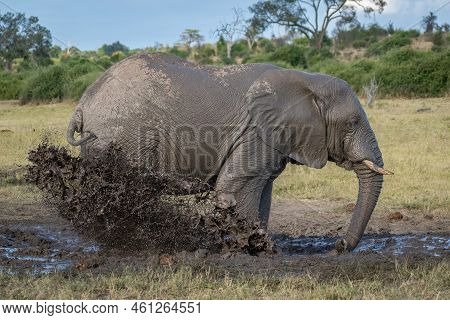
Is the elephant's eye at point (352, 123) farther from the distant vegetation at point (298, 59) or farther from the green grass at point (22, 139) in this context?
the distant vegetation at point (298, 59)

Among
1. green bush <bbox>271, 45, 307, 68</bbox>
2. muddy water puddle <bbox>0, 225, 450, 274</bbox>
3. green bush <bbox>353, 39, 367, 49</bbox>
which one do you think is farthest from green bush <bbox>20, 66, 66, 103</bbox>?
green bush <bbox>353, 39, 367, 49</bbox>

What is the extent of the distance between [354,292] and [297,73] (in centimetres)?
269

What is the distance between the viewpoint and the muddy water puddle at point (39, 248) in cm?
631

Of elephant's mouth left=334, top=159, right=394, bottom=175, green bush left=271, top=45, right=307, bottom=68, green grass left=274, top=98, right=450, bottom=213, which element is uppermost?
green bush left=271, top=45, right=307, bottom=68

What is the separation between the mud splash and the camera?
7426 millimetres

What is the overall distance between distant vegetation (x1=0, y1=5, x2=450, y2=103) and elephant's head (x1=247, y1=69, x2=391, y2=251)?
21.9 metres

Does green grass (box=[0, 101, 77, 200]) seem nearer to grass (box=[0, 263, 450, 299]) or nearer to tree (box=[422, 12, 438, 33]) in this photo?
grass (box=[0, 263, 450, 299])

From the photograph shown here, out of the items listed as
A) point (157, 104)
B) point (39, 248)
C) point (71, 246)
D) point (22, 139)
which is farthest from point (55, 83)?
point (157, 104)

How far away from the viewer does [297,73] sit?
285 inches

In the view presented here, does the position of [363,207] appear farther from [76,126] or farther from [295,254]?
[76,126]

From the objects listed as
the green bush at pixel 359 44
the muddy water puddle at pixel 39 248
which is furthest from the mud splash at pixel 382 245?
the green bush at pixel 359 44

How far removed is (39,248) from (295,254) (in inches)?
100.0

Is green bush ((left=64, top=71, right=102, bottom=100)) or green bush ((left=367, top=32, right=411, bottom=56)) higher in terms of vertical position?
green bush ((left=367, top=32, right=411, bottom=56))

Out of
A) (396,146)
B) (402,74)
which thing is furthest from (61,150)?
(402,74)
